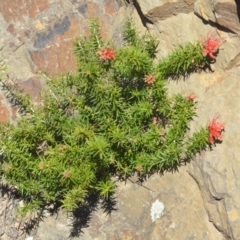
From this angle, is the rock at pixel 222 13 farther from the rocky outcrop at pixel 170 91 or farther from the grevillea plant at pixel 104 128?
the grevillea plant at pixel 104 128

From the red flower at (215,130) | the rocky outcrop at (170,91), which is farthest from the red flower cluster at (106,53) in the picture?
the red flower at (215,130)

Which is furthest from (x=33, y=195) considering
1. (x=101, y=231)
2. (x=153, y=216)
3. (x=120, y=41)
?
(x=120, y=41)

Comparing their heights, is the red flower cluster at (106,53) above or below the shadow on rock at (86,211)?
above

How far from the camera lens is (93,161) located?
14.7 feet

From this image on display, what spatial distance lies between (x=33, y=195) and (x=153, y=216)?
3.53 feet

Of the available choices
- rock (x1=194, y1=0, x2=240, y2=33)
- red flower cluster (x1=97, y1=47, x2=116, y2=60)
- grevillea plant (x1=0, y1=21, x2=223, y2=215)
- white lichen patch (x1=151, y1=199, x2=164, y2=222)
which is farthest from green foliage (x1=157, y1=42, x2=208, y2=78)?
white lichen patch (x1=151, y1=199, x2=164, y2=222)

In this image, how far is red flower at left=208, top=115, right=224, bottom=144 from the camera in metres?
4.25

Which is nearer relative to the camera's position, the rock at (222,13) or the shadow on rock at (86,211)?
the rock at (222,13)

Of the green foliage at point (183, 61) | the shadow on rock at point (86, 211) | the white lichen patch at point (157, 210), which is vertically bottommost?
the white lichen patch at point (157, 210)

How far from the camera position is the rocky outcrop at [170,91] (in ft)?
14.2

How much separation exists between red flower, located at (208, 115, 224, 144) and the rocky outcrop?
0.08m

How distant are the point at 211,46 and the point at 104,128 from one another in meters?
1.10

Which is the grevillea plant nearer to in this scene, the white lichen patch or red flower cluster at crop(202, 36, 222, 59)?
red flower cluster at crop(202, 36, 222, 59)

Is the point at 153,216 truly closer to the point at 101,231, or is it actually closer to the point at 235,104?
the point at 101,231
